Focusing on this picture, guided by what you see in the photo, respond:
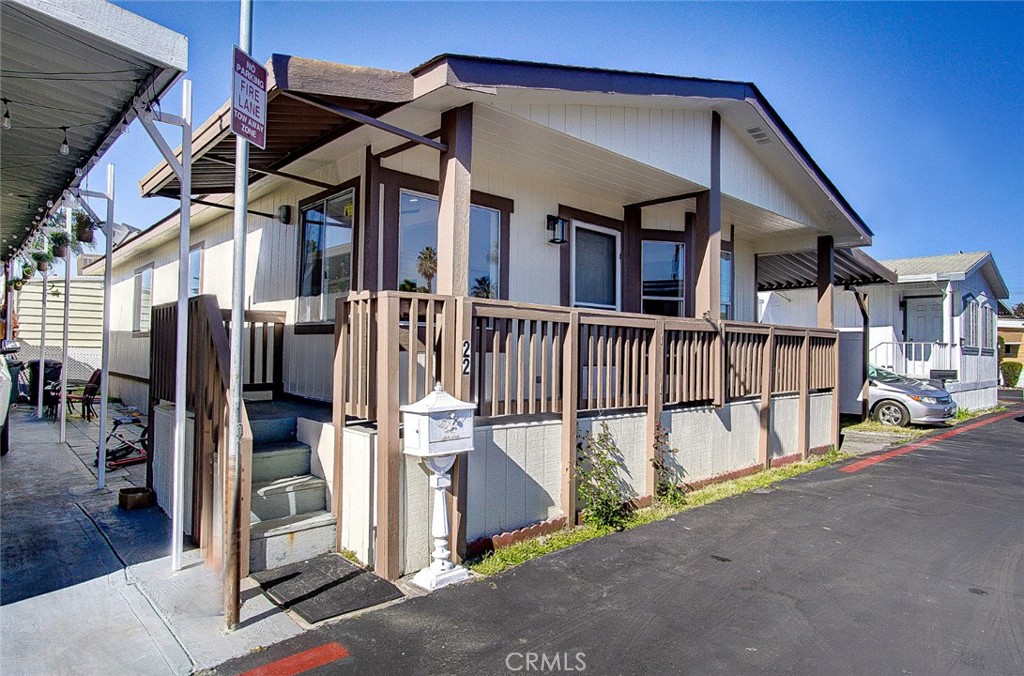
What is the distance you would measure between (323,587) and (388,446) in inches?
36.5

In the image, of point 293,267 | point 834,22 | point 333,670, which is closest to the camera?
point 333,670

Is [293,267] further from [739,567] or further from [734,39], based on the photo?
[734,39]

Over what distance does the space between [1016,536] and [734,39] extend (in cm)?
656

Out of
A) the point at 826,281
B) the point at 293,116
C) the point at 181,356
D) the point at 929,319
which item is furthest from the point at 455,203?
the point at 929,319

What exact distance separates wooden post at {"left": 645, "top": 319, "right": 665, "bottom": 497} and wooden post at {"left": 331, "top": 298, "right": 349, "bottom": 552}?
9.64ft

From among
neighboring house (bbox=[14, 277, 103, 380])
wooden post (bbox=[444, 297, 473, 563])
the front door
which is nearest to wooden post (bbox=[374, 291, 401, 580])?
wooden post (bbox=[444, 297, 473, 563])

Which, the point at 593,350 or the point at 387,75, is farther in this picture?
the point at 593,350

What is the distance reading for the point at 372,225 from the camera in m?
5.55

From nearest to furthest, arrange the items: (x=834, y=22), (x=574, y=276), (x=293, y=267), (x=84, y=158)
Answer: (x=84, y=158)
(x=293, y=267)
(x=574, y=276)
(x=834, y=22)

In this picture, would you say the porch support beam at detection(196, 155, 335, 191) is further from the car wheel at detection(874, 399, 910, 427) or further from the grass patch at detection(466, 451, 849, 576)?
the car wheel at detection(874, 399, 910, 427)

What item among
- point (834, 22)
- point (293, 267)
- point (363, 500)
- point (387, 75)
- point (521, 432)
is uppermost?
point (834, 22)

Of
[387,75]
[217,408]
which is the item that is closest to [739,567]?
[217,408]

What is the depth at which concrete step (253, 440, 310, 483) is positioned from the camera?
4414 millimetres

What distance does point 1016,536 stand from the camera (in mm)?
5121
